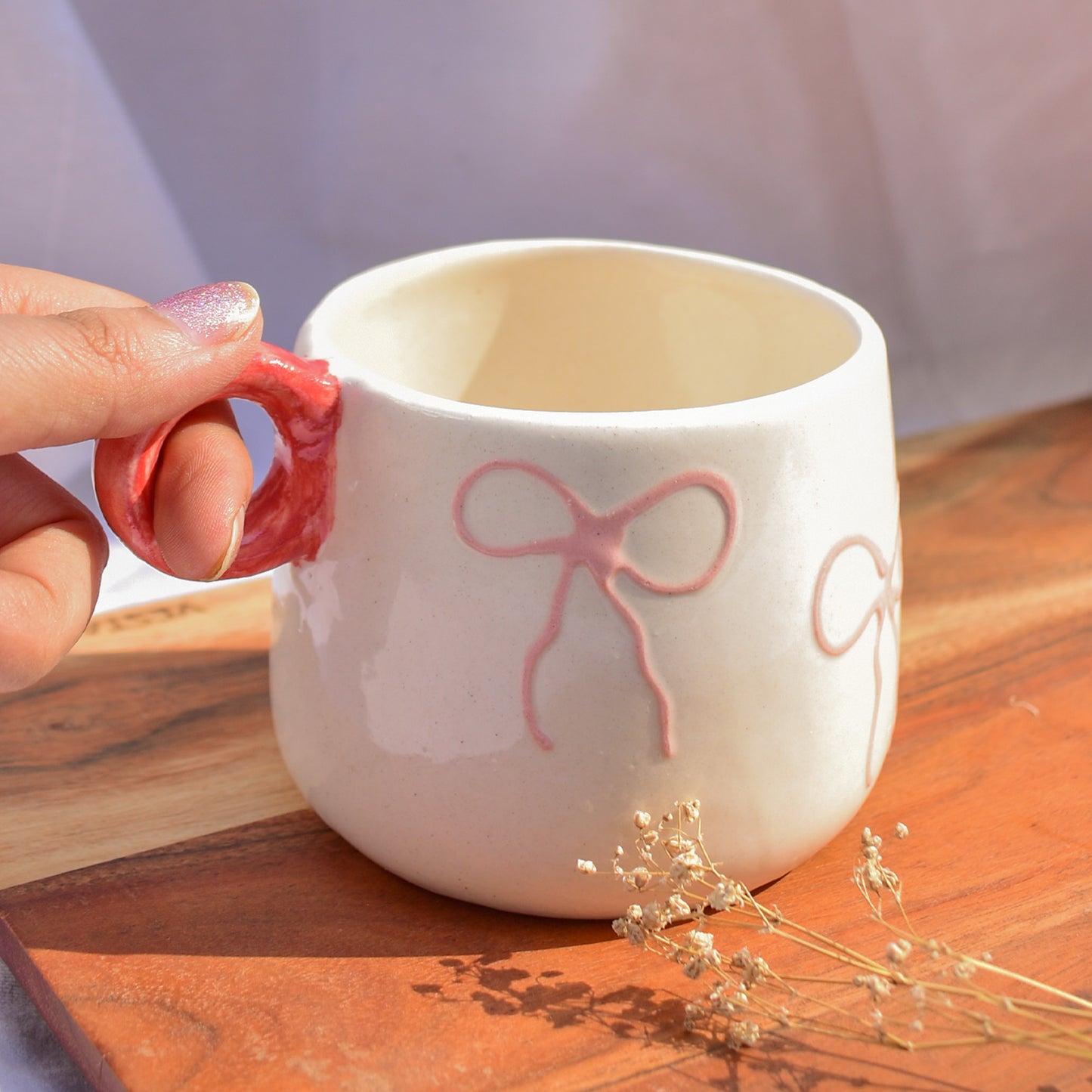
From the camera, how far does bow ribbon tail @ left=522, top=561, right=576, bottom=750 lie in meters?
0.56

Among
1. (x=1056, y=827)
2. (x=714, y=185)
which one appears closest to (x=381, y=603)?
(x=1056, y=827)

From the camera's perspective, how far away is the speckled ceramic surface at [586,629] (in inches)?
21.7

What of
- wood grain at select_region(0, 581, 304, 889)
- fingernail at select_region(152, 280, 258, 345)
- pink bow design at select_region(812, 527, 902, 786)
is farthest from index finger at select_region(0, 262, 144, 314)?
pink bow design at select_region(812, 527, 902, 786)

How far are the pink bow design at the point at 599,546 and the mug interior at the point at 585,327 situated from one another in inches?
6.8

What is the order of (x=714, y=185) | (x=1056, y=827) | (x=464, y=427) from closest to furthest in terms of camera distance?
(x=464, y=427) → (x=1056, y=827) → (x=714, y=185)

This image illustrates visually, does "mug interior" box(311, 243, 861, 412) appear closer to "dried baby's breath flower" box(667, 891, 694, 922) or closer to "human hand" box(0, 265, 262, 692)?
"human hand" box(0, 265, 262, 692)

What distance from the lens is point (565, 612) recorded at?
22.0 inches

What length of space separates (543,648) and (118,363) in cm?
20

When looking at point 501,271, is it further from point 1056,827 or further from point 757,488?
point 1056,827

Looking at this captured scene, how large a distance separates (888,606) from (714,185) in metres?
0.81

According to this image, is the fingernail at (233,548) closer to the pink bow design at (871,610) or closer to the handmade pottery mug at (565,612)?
the handmade pottery mug at (565,612)

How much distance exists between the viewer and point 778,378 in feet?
2.47

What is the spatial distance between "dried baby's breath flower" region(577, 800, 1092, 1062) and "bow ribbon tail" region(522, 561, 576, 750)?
0.05m

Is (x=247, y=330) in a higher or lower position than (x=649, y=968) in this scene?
higher
